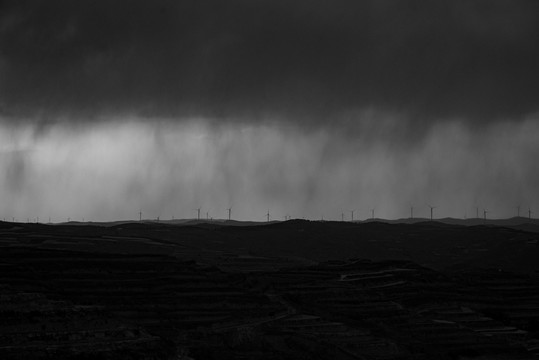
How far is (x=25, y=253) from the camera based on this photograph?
4779 inches

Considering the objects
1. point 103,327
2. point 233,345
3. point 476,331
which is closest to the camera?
point 103,327

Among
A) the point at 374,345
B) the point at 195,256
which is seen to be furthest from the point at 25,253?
the point at 195,256

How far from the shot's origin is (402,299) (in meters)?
133

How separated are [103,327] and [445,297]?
65987 mm

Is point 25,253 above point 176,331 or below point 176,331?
above

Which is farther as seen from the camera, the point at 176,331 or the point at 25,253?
the point at 25,253

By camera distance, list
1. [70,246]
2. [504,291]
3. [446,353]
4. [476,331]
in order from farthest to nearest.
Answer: [70,246], [504,291], [476,331], [446,353]

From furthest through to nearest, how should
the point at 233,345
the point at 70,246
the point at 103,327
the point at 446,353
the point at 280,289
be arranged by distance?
the point at 70,246, the point at 280,289, the point at 446,353, the point at 233,345, the point at 103,327

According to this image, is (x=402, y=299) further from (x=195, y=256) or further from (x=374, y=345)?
(x=195, y=256)

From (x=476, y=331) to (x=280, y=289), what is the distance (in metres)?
29.2

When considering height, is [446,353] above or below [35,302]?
below

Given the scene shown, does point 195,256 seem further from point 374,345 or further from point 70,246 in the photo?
point 374,345

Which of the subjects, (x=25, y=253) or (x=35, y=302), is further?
(x=25, y=253)

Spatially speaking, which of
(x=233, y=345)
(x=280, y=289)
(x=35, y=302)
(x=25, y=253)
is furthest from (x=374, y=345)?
(x=25, y=253)
